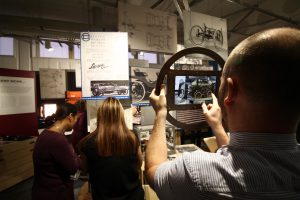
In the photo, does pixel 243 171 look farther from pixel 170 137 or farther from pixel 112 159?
pixel 170 137

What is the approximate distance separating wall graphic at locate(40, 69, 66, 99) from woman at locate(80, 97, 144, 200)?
17.9ft

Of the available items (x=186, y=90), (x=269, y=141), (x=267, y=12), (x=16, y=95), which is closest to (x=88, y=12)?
(x=16, y=95)

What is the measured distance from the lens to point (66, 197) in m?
1.96

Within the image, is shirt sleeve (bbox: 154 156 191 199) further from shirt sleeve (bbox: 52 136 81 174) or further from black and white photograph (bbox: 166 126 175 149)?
black and white photograph (bbox: 166 126 175 149)

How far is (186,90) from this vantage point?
842mm

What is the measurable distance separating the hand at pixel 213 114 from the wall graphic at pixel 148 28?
7.45 ft

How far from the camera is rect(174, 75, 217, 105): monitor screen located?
84cm

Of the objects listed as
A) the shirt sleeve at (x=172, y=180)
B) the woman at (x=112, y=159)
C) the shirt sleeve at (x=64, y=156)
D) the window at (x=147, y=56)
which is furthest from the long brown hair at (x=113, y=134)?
the window at (x=147, y=56)

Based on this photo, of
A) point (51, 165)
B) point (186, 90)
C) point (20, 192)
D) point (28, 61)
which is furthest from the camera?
point (28, 61)

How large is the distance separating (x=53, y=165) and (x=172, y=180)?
1.55 meters

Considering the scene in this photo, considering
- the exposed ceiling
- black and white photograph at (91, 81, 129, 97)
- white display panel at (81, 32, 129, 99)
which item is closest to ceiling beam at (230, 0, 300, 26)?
the exposed ceiling

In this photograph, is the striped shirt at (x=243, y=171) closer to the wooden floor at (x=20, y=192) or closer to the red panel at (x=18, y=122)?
the wooden floor at (x=20, y=192)

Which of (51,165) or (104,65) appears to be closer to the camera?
(51,165)

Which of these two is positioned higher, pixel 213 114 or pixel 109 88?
pixel 109 88
